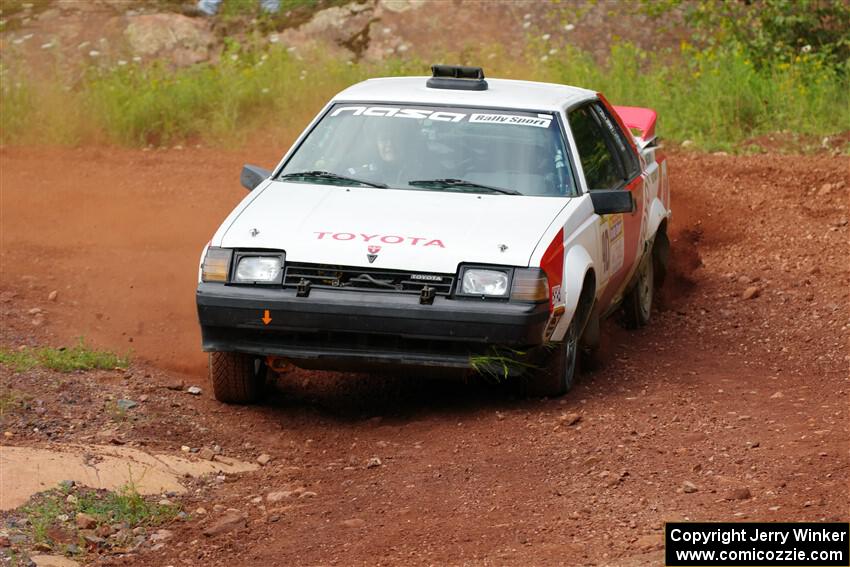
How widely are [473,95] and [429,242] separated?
157 centimetres

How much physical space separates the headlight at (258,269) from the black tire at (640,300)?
2972 millimetres

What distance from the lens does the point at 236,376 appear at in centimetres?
697

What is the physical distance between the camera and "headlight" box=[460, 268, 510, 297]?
6402 millimetres

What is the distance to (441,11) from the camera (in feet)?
52.4

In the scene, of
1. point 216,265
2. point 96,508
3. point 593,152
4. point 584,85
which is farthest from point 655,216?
point 584,85

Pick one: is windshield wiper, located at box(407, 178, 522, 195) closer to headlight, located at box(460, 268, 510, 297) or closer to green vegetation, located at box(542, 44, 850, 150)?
headlight, located at box(460, 268, 510, 297)

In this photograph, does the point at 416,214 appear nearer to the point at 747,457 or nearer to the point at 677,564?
the point at 747,457

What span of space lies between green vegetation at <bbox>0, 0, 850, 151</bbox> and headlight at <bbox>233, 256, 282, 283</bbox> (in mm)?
7483

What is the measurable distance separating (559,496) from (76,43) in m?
11.7

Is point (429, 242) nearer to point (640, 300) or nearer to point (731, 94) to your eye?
point (640, 300)

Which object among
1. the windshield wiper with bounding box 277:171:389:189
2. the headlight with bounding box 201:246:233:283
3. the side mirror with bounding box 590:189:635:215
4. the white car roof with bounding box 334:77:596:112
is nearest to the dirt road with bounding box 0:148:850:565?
the headlight with bounding box 201:246:233:283

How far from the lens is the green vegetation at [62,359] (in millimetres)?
7461

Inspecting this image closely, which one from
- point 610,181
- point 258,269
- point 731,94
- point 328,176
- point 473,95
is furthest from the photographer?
point 731,94

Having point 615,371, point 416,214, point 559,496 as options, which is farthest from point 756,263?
point 559,496
